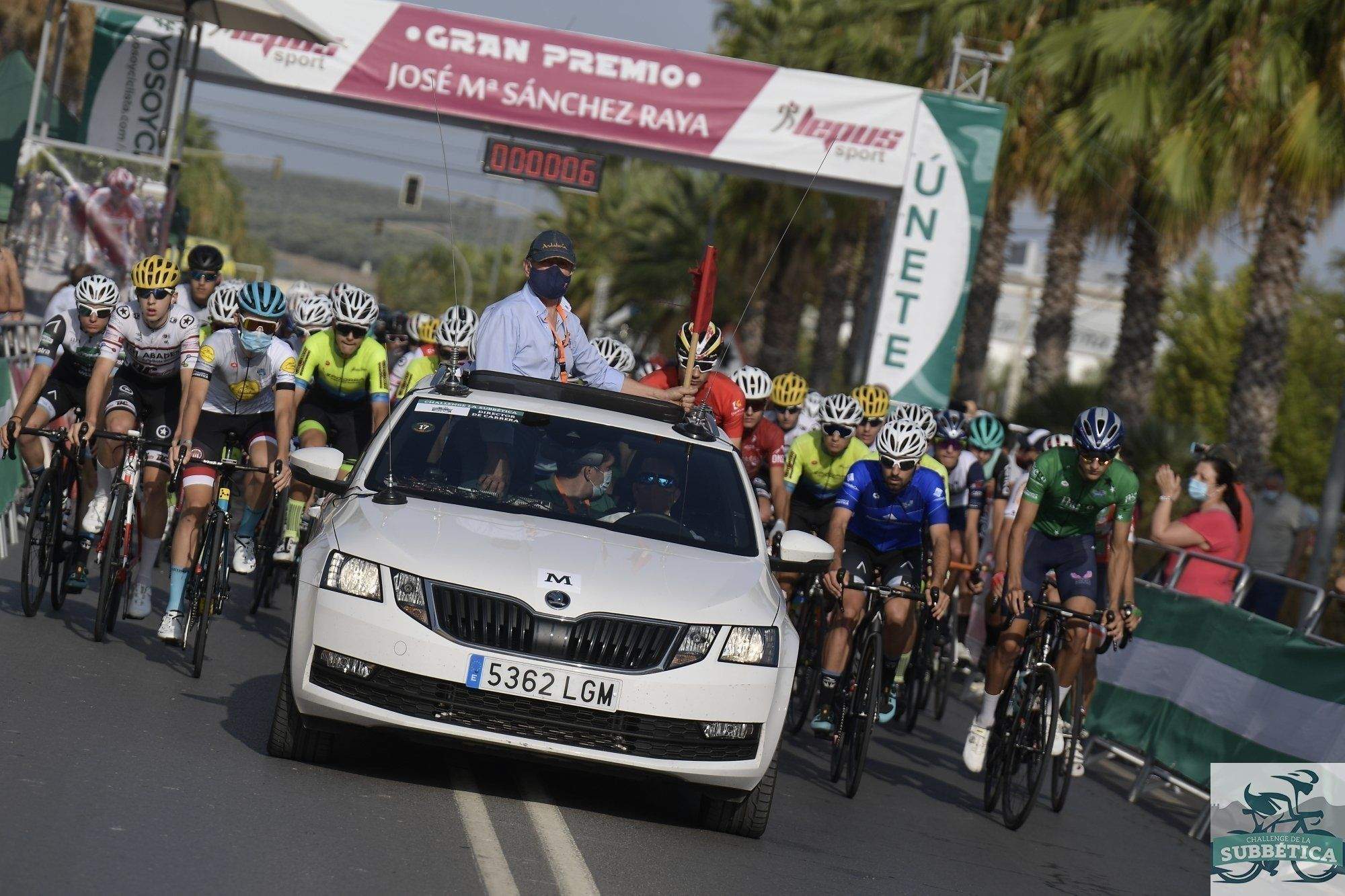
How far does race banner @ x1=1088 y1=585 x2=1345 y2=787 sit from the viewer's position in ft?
33.2

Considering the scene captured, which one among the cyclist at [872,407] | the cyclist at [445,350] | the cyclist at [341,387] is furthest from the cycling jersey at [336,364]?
the cyclist at [872,407]

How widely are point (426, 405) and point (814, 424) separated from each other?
10225 millimetres

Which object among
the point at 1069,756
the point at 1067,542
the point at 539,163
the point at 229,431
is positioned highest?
the point at 539,163

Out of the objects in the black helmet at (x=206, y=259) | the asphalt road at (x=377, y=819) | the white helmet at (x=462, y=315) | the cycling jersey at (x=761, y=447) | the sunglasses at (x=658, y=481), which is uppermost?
the black helmet at (x=206, y=259)

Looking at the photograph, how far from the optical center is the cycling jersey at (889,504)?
10703 millimetres

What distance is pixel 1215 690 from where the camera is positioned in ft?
37.6

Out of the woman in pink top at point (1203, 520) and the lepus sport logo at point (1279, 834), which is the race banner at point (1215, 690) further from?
the woman in pink top at point (1203, 520)

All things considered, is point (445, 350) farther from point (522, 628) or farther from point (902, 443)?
point (522, 628)

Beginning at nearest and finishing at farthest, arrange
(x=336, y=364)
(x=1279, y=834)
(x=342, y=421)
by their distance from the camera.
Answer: (x=1279, y=834), (x=336, y=364), (x=342, y=421)

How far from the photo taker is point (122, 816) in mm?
6332

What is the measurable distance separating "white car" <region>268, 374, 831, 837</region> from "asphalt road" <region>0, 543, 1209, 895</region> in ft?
1.08

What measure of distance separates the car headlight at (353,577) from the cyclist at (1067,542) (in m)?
3.93

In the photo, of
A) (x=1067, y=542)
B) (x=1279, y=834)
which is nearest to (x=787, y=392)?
(x=1067, y=542)

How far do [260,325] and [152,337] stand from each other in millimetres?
676
